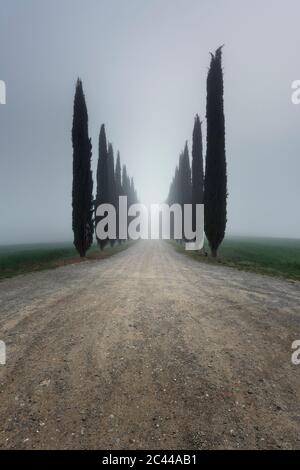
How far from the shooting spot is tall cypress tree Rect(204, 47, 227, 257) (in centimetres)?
2230

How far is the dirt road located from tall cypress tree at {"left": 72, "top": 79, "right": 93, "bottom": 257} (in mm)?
15935

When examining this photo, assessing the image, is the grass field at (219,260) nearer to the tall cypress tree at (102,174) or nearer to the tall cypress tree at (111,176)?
the tall cypress tree at (102,174)

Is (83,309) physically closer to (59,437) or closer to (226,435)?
(59,437)

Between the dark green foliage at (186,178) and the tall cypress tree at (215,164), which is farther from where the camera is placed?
the dark green foliage at (186,178)

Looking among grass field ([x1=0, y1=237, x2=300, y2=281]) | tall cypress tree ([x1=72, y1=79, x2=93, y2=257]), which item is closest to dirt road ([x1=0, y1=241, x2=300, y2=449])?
grass field ([x1=0, y1=237, x2=300, y2=281])

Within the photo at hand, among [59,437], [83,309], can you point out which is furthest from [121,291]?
[59,437]

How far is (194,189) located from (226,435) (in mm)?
31697

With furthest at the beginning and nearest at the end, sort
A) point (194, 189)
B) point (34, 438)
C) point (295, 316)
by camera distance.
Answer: point (194, 189), point (295, 316), point (34, 438)

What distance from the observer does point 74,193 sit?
23516 mm

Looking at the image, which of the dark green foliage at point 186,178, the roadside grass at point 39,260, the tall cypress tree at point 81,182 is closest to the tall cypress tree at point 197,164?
the dark green foliage at point 186,178

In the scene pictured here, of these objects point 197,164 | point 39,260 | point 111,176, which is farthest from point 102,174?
point 39,260

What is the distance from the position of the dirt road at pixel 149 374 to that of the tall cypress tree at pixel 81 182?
1594 cm

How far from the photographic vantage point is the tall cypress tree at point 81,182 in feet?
77.0

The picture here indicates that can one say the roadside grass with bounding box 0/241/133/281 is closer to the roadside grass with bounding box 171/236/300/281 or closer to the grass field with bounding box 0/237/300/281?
→ the grass field with bounding box 0/237/300/281
